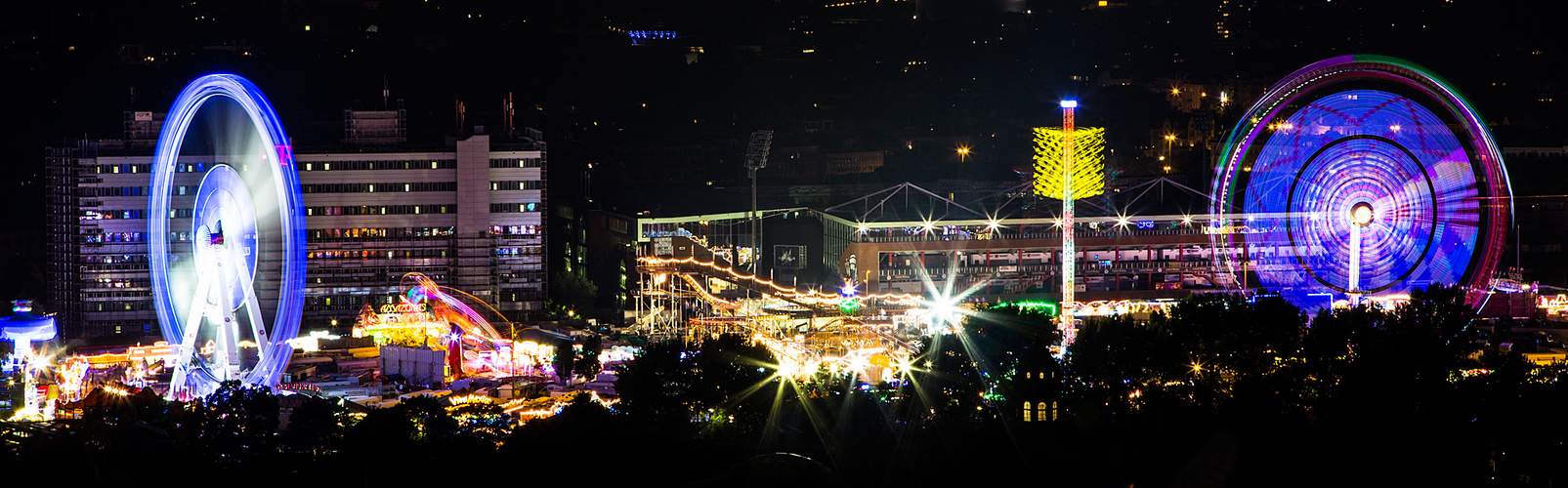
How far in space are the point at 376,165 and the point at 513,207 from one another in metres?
4.45

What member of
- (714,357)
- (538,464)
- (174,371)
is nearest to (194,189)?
(174,371)

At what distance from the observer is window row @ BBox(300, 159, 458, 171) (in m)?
47.0

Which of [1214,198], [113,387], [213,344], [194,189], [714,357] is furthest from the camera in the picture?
[1214,198]

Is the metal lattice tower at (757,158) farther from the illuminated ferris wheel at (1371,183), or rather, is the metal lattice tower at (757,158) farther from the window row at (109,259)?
the window row at (109,259)

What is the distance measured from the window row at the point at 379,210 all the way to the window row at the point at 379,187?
0.54 meters

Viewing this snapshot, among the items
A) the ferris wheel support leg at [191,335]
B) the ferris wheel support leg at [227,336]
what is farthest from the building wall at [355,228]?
the ferris wheel support leg at [191,335]

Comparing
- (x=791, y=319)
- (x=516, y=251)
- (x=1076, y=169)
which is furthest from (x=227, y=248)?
(x=1076, y=169)

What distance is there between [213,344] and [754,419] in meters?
18.5

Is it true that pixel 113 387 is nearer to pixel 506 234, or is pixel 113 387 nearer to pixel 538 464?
pixel 538 464

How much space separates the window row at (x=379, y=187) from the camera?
47.2m

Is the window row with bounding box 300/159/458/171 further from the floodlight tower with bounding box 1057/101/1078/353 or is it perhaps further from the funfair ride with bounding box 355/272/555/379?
the floodlight tower with bounding box 1057/101/1078/353

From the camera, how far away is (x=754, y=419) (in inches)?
1019

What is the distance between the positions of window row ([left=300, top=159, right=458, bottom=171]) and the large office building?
3cm

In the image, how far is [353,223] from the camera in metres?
47.6
